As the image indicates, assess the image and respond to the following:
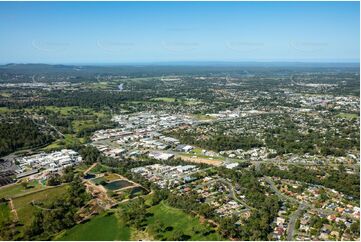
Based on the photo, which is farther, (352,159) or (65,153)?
(65,153)

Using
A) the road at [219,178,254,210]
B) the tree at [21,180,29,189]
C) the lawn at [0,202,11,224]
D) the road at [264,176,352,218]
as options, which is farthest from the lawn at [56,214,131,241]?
the road at [264,176,352,218]

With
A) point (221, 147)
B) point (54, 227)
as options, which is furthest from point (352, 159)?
point (54, 227)

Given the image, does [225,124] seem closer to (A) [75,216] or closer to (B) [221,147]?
(B) [221,147]

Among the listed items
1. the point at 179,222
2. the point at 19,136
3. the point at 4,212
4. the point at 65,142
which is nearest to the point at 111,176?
the point at 4,212

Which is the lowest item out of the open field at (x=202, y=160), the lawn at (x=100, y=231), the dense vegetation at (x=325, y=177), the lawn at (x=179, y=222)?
the lawn at (x=100, y=231)

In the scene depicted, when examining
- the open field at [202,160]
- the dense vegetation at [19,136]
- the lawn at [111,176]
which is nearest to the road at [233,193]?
the open field at [202,160]

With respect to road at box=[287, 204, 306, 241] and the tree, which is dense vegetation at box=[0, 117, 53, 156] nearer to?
the tree

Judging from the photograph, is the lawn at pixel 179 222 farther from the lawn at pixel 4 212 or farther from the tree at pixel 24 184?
the tree at pixel 24 184
